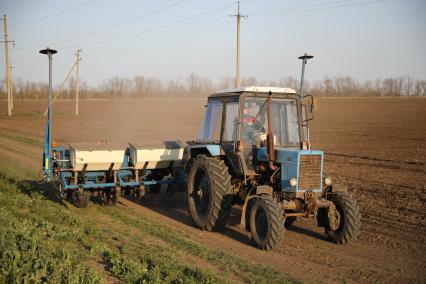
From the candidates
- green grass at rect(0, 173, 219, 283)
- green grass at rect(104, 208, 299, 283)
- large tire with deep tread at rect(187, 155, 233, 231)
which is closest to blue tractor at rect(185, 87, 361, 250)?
large tire with deep tread at rect(187, 155, 233, 231)

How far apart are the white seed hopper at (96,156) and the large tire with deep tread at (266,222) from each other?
3.45 metres

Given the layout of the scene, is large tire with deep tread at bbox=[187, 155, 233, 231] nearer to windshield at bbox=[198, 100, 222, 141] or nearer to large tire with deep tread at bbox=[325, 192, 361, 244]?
windshield at bbox=[198, 100, 222, 141]

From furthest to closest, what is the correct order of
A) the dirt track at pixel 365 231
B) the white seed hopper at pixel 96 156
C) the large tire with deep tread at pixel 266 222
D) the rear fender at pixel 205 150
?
the white seed hopper at pixel 96 156
the rear fender at pixel 205 150
the large tire with deep tread at pixel 266 222
the dirt track at pixel 365 231

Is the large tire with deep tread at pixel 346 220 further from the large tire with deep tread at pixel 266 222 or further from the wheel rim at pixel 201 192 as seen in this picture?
the wheel rim at pixel 201 192

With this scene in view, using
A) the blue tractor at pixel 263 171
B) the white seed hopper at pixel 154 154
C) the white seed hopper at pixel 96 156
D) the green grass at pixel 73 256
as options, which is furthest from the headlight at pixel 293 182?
the white seed hopper at pixel 96 156

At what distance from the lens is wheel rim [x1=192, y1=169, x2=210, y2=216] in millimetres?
8281

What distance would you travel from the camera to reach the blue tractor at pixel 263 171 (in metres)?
7.22

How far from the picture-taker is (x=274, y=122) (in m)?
8.10

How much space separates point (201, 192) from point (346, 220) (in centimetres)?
249

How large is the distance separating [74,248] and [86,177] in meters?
3.02

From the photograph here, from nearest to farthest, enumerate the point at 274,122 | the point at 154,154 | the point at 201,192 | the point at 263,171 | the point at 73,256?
the point at 73,256 → the point at 263,171 → the point at 274,122 → the point at 201,192 → the point at 154,154

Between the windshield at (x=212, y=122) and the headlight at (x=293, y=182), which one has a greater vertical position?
the windshield at (x=212, y=122)

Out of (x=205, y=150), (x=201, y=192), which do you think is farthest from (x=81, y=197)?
(x=205, y=150)

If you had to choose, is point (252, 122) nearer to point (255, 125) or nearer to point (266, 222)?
point (255, 125)
